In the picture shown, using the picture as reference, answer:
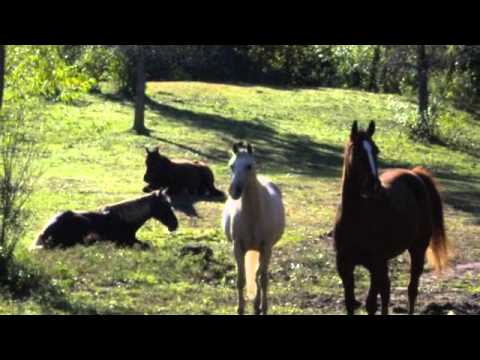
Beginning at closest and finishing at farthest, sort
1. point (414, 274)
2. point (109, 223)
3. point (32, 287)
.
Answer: point (414, 274), point (32, 287), point (109, 223)

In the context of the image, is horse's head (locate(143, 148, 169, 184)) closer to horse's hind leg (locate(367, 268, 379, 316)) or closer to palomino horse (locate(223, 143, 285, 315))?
palomino horse (locate(223, 143, 285, 315))

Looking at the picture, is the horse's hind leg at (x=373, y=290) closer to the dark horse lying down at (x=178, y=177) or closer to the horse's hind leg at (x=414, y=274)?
the horse's hind leg at (x=414, y=274)

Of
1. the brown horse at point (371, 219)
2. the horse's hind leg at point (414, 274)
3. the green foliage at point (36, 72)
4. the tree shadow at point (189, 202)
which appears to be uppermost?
the green foliage at point (36, 72)

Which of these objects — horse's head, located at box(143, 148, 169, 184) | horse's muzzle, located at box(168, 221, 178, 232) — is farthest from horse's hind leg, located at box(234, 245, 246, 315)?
horse's head, located at box(143, 148, 169, 184)

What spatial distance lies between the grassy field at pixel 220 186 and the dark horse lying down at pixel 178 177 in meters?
0.91

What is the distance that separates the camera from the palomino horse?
11010mm

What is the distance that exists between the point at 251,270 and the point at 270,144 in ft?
73.4

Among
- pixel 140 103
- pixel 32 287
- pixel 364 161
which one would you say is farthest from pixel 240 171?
pixel 140 103

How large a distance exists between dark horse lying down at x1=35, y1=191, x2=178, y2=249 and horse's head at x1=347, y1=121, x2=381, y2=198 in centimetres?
736

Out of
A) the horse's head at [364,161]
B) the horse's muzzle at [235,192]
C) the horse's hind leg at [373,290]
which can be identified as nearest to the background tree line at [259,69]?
the horse's muzzle at [235,192]

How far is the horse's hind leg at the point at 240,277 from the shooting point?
11.1 m

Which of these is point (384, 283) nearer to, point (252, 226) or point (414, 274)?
point (414, 274)

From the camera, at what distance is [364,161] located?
9125 mm
